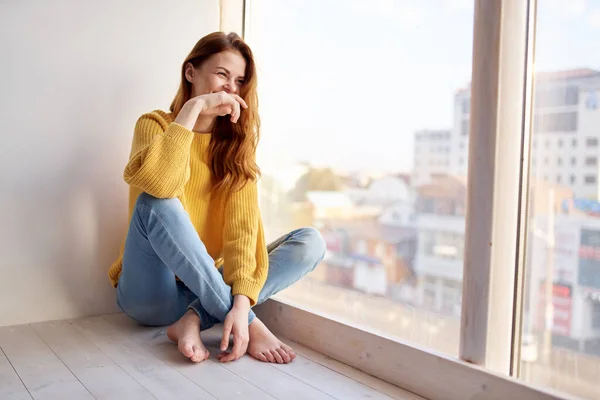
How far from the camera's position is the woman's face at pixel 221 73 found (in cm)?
158

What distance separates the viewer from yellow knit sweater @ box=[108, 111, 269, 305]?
54.1 inches

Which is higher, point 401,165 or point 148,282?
point 401,165

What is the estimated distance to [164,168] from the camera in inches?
53.9

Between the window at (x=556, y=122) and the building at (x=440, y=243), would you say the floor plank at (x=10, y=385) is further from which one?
the window at (x=556, y=122)

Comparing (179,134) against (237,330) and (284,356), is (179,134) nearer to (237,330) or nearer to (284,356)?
(237,330)

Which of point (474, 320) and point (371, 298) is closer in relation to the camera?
point (474, 320)

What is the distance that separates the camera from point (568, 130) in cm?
109

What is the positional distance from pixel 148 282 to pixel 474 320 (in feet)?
2.80

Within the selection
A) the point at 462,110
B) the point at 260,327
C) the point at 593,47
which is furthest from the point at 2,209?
the point at 593,47

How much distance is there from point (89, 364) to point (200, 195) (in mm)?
546

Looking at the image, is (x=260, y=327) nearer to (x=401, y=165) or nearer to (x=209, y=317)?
(x=209, y=317)

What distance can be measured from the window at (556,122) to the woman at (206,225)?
693mm

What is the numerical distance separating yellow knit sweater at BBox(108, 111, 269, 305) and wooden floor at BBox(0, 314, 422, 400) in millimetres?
208

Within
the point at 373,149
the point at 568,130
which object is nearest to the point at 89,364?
the point at 373,149
